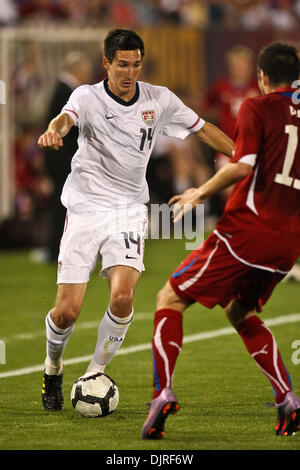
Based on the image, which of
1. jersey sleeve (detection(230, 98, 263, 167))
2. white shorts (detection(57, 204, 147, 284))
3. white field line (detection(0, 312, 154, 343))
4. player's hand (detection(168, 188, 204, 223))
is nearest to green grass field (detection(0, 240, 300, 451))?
white field line (detection(0, 312, 154, 343))

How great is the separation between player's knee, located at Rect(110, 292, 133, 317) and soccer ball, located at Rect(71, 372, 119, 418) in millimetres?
426

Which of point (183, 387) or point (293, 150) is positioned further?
point (183, 387)

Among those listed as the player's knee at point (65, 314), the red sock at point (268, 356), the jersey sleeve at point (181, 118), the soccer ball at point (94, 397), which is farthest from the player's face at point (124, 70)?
the soccer ball at point (94, 397)

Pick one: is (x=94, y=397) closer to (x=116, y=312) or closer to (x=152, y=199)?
(x=116, y=312)

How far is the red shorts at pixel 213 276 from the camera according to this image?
5.16 metres

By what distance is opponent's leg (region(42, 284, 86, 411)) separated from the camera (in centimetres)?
596

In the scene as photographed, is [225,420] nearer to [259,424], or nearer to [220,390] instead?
[259,424]

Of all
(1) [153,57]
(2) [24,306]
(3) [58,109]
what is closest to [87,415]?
(2) [24,306]

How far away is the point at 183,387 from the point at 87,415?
1.08 m

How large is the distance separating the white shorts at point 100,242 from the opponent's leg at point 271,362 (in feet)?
2.73

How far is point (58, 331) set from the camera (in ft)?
19.9

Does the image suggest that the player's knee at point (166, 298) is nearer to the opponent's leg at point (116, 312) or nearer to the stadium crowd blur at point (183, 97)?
the opponent's leg at point (116, 312)

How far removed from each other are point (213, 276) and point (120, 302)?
0.93m

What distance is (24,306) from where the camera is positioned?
10.7 m
